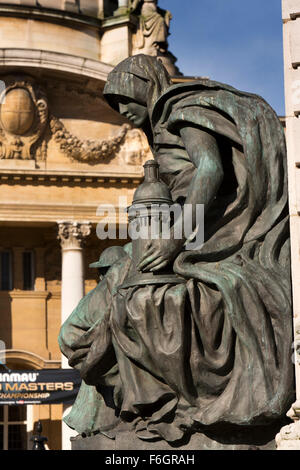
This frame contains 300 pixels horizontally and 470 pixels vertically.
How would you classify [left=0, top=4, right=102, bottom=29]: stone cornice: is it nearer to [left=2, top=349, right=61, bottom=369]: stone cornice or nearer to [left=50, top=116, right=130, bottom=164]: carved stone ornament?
[left=50, top=116, right=130, bottom=164]: carved stone ornament

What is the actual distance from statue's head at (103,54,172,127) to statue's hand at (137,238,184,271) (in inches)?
43.1

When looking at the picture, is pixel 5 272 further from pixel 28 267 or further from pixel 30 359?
pixel 30 359

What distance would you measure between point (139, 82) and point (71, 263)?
29.0 m

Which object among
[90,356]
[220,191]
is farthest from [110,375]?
[220,191]

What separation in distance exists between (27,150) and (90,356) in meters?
30.5

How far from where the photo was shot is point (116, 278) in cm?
797

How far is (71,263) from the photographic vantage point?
1464 inches

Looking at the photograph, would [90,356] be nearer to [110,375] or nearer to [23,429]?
[110,375]

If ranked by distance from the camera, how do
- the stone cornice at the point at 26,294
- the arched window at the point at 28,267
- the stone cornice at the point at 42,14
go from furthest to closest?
the arched window at the point at 28,267 → the stone cornice at the point at 26,294 → the stone cornice at the point at 42,14

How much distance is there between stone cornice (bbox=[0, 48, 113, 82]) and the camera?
36.6 meters

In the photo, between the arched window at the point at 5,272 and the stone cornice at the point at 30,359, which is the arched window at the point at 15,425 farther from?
the arched window at the point at 5,272

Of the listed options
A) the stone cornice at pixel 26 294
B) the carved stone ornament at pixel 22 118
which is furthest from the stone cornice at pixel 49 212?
the stone cornice at pixel 26 294

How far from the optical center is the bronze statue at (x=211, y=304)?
7320mm

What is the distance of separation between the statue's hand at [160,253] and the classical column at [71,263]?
2911 centimetres
